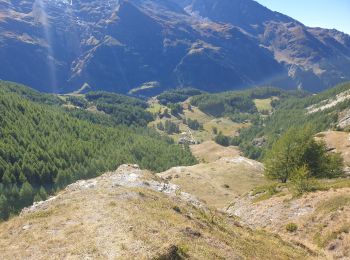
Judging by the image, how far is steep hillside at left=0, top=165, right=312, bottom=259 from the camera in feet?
102

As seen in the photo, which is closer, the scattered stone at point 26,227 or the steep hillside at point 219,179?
the scattered stone at point 26,227

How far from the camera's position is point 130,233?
1332 inches

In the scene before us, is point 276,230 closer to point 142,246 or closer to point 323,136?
point 142,246

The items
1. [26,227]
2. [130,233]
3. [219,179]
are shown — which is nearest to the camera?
[130,233]

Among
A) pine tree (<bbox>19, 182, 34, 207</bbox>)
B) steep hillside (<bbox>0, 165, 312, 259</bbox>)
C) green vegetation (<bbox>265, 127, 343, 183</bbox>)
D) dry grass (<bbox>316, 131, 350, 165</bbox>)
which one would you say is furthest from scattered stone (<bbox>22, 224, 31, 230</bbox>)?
pine tree (<bbox>19, 182, 34, 207</bbox>)

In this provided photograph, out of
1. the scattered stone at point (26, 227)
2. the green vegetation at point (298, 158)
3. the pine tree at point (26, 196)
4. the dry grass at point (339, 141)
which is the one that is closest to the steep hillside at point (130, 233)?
the scattered stone at point (26, 227)

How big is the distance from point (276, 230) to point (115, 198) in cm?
2289

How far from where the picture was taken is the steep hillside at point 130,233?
102 feet

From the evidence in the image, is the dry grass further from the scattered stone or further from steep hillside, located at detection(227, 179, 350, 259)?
the scattered stone

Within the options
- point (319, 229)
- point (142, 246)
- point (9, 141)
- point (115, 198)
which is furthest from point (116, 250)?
point (9, 141)

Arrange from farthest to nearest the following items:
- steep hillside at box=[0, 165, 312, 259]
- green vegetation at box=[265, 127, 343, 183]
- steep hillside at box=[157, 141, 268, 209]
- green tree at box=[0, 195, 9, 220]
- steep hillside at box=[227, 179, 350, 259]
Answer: green tree at box=[0, 195, 9, 220], steep hillside at box=[157, 141, 268, 209], green vegetation at box=[265, 127, 343, 183], steep hillside at box=[227, 179, 350, 259], steep hillside at box=[0, 165, 312, 259]

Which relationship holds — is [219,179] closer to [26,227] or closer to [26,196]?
[26,196]

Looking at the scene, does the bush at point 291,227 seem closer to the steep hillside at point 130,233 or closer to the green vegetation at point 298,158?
the steep hillside at point 130,233

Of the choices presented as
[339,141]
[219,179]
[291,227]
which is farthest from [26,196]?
[291,227]
